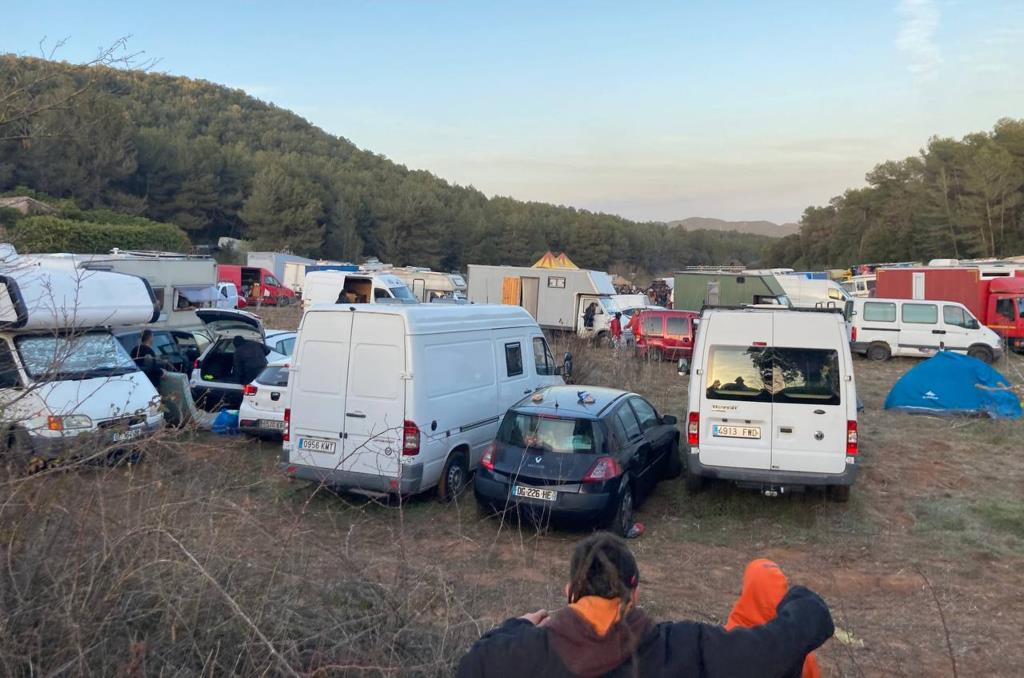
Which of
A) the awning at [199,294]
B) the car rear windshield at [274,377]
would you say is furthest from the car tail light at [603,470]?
the awning at [199,294]

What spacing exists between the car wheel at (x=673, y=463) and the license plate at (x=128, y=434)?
6851 mm

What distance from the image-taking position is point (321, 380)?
8.95m

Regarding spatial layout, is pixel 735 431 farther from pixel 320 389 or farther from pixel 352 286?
pixel 352 286

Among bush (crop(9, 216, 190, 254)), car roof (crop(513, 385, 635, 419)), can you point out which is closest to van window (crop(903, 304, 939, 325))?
car roof (crop(513, 385, 635, 419))

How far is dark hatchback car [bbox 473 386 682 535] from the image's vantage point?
8016 mm

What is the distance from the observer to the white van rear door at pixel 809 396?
8852mm

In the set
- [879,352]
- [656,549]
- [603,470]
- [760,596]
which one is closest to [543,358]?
[603,470]

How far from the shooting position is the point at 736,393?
30.2 ft

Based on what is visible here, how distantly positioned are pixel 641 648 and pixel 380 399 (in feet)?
21.4

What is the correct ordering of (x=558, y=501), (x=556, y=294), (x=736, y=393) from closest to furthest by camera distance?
1. (x=558, y=501)
2. (x=736, y=393)
3. (x=556, y=294)

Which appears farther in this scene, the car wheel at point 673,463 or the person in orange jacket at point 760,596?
the car wheel at point 673,463

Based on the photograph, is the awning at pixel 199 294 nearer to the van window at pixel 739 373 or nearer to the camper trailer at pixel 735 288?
the van window at pixel 739 373

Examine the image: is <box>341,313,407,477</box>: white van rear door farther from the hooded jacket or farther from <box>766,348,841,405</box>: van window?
the hooded jacket

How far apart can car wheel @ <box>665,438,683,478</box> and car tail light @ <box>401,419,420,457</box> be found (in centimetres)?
343
